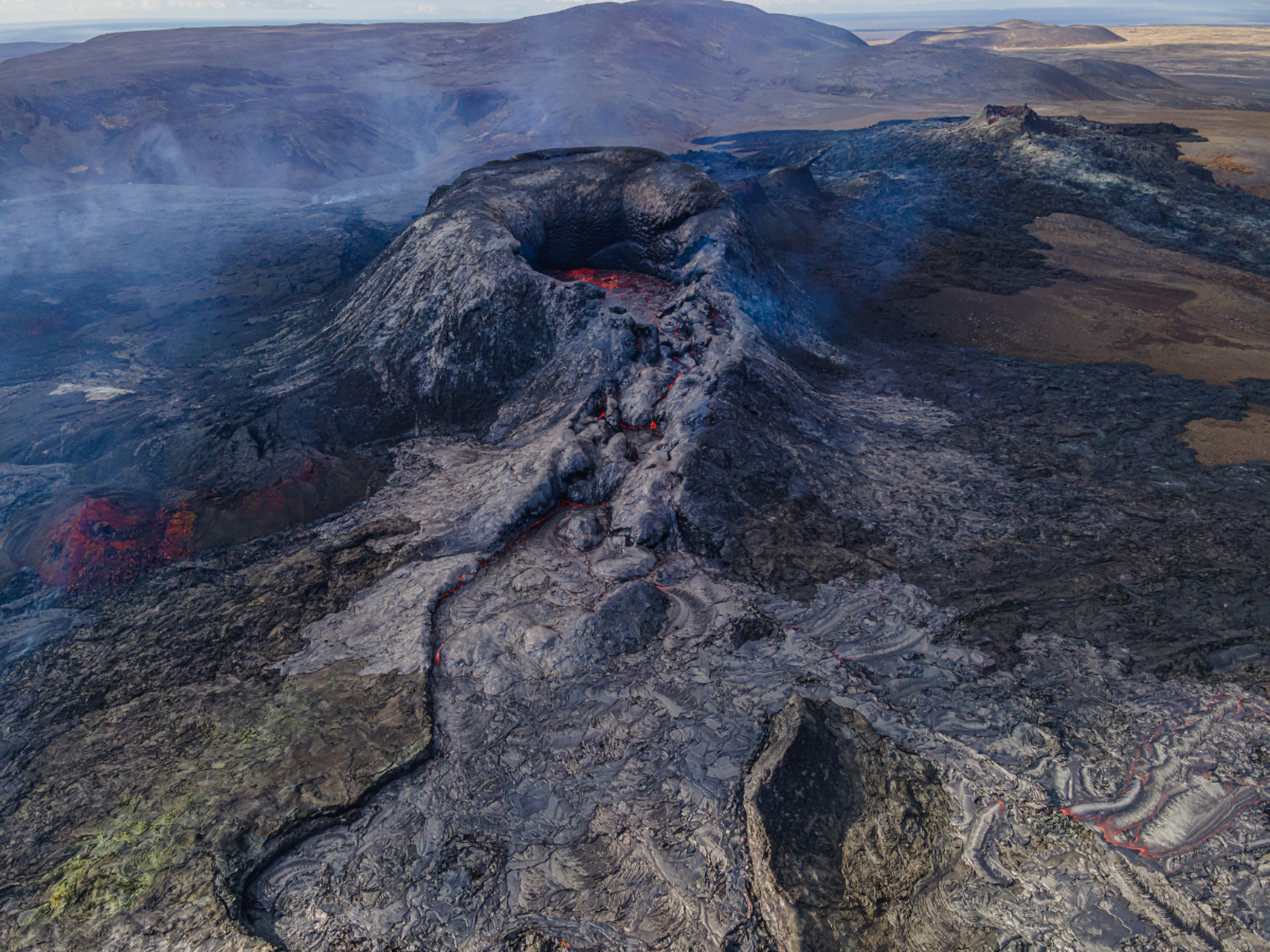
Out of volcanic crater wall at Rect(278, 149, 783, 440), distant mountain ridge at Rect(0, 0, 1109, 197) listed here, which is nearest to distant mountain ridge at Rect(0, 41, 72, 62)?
distant mountain ridge at Rect(0, 0, 1109, 197)

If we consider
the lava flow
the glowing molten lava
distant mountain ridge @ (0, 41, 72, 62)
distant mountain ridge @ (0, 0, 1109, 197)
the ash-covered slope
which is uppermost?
distant mountain ridge @ (0, 41, 72, 62)

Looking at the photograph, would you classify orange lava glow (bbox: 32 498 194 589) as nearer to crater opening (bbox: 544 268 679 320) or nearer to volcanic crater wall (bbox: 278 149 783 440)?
volcanic crater wall (bbox: 278 149 783 440)

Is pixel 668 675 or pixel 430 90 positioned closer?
pixel 668 675

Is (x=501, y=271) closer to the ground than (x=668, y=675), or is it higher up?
higher up

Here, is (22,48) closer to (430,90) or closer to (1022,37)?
(430,90)

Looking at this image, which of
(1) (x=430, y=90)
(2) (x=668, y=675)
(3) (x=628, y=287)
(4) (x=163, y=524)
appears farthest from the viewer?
(1) (x=430, y=90)

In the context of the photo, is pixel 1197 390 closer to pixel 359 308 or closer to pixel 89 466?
pixel 359 308

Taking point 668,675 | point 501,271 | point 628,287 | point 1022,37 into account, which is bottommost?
point 668,675

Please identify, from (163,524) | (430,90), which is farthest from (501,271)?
(430,90)
